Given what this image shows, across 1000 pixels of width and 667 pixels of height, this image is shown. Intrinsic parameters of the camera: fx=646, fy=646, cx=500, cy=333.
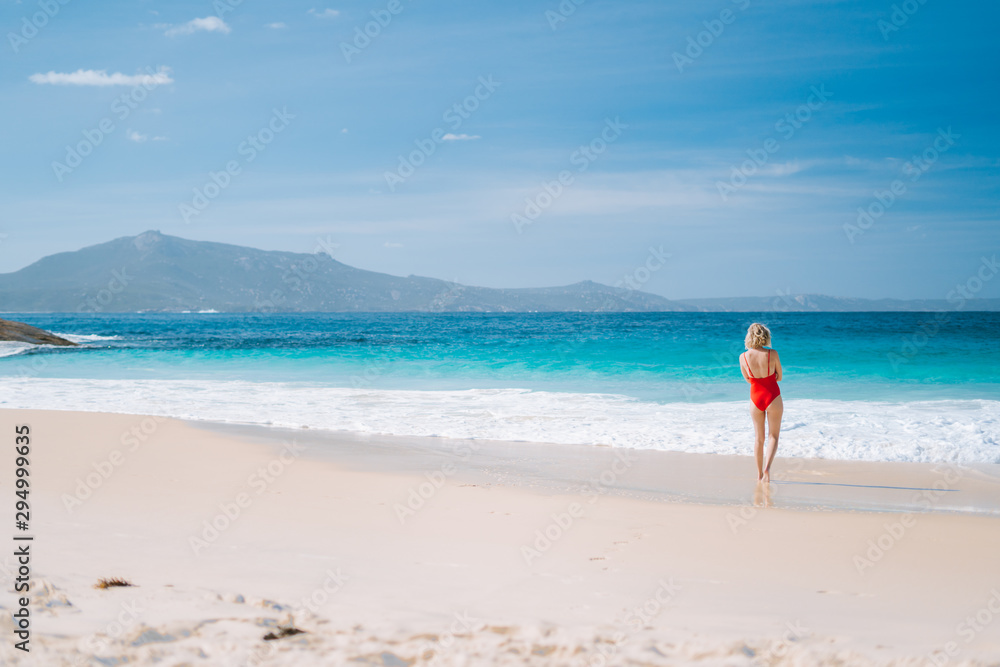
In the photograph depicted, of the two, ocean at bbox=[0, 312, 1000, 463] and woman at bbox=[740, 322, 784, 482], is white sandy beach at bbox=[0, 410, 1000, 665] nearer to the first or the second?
woman at bbox=[740, 322, 784, 482]

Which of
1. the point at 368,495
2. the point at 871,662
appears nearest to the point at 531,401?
the point at 368,495

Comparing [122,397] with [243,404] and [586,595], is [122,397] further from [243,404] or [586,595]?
[586,595]

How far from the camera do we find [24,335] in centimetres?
3588

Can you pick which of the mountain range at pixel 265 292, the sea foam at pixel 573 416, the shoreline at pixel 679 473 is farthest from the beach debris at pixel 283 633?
the mountain range at pixel 265 292

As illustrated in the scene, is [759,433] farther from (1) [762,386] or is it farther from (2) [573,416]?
(2) [573,416]

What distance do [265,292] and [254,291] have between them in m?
2.88

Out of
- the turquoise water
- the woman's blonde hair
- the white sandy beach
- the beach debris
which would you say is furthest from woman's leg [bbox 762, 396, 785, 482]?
the turquoise water

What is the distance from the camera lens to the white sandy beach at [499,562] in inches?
134

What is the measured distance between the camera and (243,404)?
15.2 m

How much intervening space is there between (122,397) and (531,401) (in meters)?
10.2

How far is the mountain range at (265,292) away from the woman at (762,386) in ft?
423

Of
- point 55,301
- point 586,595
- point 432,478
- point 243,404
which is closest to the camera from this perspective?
point 586,595

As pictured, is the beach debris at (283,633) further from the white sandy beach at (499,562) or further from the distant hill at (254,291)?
the distant hill at (254,291)

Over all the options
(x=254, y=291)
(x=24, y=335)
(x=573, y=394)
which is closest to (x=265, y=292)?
(x=254, y=291)
